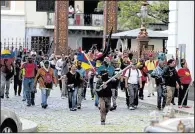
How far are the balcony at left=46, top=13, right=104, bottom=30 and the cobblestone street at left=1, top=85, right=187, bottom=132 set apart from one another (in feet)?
82.6

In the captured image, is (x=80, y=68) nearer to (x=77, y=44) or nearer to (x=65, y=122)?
(x=65, y=122)

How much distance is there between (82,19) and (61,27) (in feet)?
35.8

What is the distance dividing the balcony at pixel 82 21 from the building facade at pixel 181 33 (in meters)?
23.7

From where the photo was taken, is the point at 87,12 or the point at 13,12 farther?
the point at 87,12

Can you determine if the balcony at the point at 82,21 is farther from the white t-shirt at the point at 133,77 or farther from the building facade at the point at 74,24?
the white t-shirt at the point at 133,77

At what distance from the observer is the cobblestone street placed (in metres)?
14.5

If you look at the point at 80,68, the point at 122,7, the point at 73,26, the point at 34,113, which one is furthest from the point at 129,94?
the point at 73,26

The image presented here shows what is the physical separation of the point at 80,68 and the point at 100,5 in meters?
→ 26.3

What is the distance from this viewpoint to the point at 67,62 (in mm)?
23297

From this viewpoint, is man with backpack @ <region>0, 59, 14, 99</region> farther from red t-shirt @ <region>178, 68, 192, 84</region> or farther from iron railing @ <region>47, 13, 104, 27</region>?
iron railing @ <region>47, 13, 104, 27</region>

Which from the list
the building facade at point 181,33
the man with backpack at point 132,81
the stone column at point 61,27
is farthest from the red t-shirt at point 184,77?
the stone column at point 61,27

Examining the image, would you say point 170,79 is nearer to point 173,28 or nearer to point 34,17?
point 173,28

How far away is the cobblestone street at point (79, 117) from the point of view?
14516mm

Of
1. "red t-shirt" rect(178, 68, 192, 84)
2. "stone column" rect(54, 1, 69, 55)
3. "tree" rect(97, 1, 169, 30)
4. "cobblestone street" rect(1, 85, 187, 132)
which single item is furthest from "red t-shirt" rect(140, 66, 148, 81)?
"tree" rect(97, 1, 169, 30)
